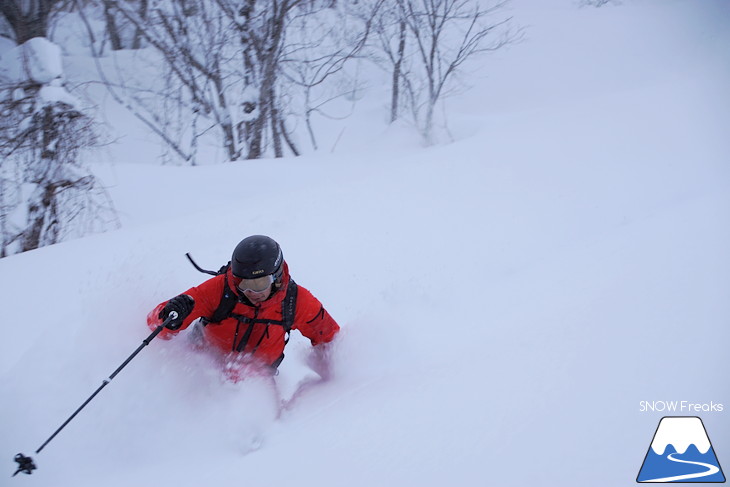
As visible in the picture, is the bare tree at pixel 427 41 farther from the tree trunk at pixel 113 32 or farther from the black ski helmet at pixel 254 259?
the black ski helmet at pixel 254 259

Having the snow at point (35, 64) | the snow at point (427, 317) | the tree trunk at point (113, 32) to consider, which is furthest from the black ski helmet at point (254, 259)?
the tree trunk at point (113, 32)

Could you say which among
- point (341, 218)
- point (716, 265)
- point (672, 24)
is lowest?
point (716, 265)

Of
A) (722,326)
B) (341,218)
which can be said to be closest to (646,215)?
(722,326)

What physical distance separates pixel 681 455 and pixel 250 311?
2289 mm

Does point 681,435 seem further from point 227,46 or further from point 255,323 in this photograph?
point 227,46

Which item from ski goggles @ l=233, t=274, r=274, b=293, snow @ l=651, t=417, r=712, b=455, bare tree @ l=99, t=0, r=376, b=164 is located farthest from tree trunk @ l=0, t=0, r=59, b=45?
snow @ l=651, t=417, r=712, b=455

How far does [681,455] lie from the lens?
2.09 m

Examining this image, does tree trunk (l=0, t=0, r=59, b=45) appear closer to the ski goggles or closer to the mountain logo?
the ski goggles

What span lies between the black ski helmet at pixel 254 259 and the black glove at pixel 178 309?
0.30m

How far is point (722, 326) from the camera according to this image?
2691 mm

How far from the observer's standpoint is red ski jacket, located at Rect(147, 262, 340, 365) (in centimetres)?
259

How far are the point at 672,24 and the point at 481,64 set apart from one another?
537 centimetres

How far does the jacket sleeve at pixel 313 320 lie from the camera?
9.14ft

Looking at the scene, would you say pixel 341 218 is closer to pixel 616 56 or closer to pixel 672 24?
pixel 616 56
